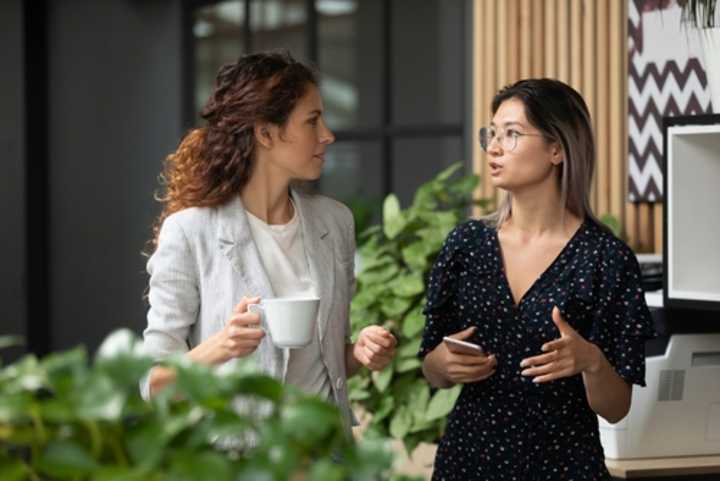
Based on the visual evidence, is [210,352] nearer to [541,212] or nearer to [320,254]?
[320,254]

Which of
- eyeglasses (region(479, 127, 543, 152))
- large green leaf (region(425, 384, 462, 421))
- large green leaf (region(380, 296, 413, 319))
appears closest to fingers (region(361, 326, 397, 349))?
eyeglasses (region(479, 127, 543, 152))

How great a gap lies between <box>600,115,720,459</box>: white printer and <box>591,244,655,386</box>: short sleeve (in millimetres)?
684

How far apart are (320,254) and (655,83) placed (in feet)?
6.92

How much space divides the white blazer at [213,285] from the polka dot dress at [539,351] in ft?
0.94

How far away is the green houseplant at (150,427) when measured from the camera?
33.6 inches

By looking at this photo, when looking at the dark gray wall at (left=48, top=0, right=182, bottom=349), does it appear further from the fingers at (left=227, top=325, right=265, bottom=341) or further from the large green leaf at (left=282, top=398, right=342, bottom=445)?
the large green leaf at (left=282, top=398, right=342, bottom=445)

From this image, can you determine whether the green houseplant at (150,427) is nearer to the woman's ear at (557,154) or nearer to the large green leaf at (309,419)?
the large green leaf at (309,419)

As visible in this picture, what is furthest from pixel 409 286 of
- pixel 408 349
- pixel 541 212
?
pixel 541 212

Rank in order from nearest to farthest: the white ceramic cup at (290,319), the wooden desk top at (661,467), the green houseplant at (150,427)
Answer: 1. the green houseplant at (150,427)
2. the white ceramic cup at (290,319)
3. the wooden desk top at (661,467)

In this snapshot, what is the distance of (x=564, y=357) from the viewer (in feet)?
7.40

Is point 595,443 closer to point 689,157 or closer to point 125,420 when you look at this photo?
point 689,157

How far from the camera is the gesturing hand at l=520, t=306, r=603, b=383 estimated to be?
2.25 metres

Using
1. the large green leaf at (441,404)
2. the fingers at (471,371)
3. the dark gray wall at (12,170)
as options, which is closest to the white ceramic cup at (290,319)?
the fingers at (471,371)

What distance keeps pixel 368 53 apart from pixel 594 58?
1.56m
